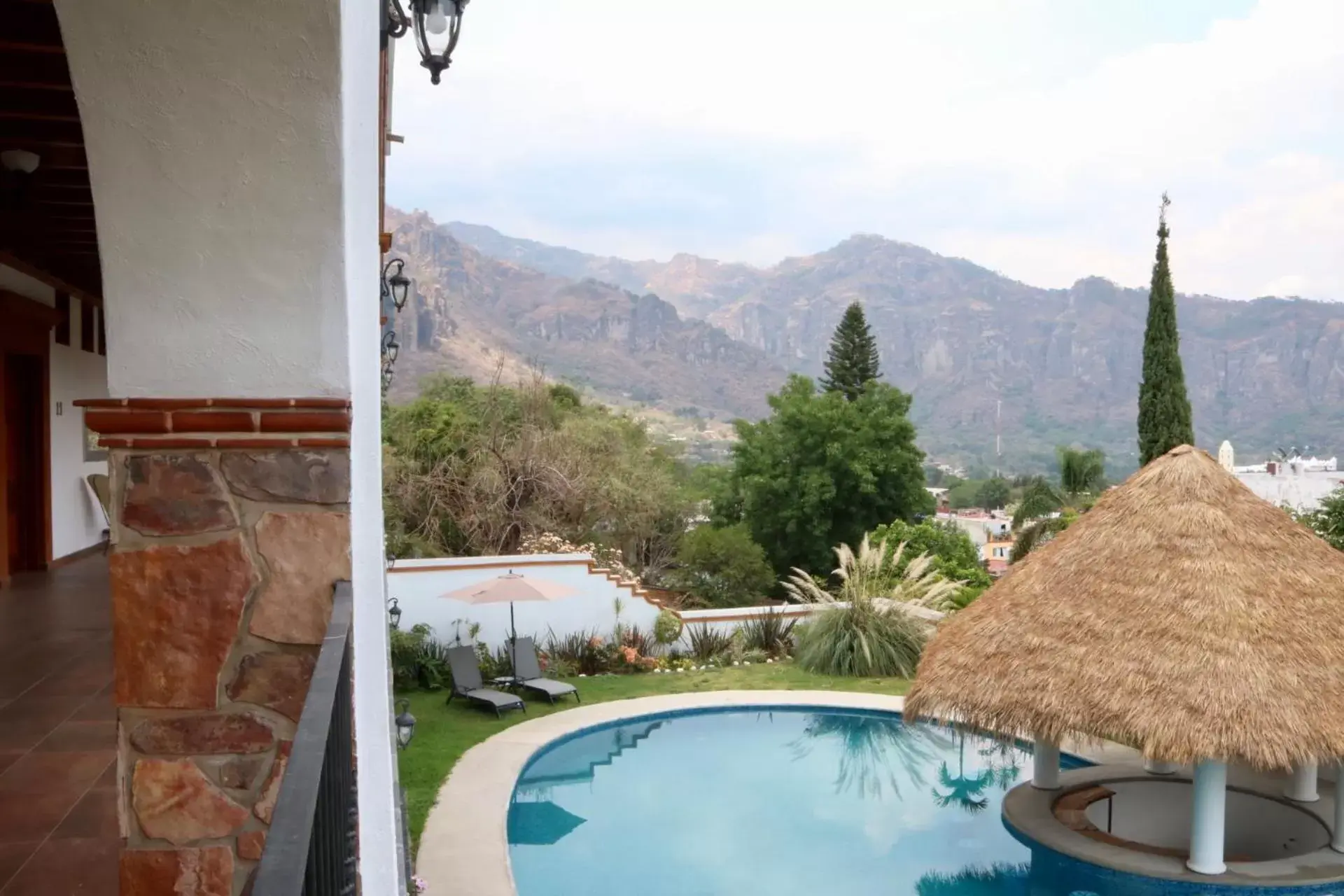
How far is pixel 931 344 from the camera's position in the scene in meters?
113

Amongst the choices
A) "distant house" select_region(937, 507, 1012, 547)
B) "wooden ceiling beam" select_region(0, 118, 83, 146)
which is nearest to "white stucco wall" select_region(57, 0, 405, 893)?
"wooden ceiling beam" select_region(0, 118, 83, 146)

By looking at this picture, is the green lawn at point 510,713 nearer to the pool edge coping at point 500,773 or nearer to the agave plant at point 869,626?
the pool edge coping at point 500,773

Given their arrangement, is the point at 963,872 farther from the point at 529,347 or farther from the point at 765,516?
the point at 529,347

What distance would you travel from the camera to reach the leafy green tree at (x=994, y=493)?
2525 inches

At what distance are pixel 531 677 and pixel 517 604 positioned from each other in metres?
1.88

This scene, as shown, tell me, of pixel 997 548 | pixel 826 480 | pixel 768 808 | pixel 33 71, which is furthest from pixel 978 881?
pixel 997 548

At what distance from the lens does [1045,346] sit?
10888cm

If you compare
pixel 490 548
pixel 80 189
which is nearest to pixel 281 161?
pixel 80 189

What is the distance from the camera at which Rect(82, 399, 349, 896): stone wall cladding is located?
88.1 inches

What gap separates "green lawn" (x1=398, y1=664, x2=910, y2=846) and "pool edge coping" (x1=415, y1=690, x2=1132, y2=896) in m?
0.13

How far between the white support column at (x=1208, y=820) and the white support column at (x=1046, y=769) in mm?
1373

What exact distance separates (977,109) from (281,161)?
13120cm

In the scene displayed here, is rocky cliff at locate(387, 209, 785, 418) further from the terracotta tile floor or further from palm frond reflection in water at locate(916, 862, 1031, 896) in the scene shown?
the terracotta tile floor

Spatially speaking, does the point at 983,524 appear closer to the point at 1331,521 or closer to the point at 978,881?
the point at 1331,521
